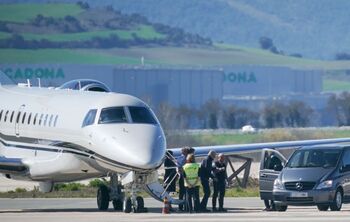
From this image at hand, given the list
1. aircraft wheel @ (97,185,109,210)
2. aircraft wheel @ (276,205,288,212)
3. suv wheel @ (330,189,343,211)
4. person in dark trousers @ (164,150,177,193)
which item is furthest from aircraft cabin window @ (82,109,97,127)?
suv wheel @ (330,189,343,211)

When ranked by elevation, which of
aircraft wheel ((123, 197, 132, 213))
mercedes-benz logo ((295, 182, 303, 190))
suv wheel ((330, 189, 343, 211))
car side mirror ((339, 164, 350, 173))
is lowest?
aircraft wheel ((123, 197, 132, 213))

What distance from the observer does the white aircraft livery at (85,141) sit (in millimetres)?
41219

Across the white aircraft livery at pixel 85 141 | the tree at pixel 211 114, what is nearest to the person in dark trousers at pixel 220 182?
the white aircraft livery at pixel 85 141

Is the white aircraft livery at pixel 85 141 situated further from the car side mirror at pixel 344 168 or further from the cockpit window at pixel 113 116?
the car side mirror at pixel 344 168

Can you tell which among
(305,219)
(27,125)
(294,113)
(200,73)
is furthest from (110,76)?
(305,219)

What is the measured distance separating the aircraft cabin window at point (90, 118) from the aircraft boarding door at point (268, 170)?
5329mm

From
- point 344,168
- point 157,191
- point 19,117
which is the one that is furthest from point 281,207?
point 19,117

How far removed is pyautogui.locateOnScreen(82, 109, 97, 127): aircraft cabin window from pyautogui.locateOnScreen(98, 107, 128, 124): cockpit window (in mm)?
252

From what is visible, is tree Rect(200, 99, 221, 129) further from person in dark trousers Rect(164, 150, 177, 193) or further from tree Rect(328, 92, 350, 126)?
person in dark trousers Rect(164, 150, 177, 193)

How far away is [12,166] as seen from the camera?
44906 millimetres

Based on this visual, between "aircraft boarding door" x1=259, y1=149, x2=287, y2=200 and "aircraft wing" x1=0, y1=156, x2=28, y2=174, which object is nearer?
"aircraft boarding door" x1=259, y1=149, x2=287, y2=200

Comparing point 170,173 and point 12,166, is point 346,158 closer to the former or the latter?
point 170,173

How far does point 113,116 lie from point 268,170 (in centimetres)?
531

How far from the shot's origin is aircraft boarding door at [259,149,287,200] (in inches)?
1741
